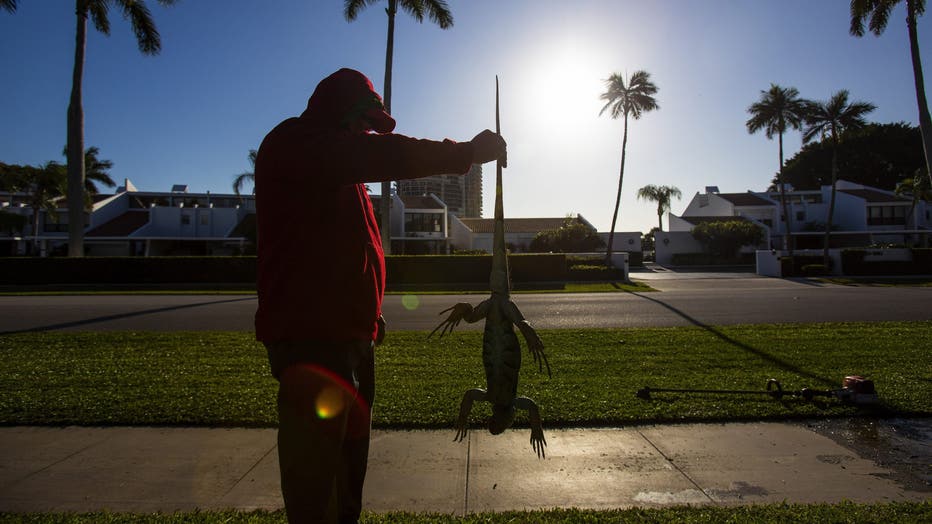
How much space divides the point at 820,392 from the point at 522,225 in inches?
1973

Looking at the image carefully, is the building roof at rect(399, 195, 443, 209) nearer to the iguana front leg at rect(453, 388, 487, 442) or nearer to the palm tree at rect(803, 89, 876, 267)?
the palm tree at rect(803, 89, 876, 267)

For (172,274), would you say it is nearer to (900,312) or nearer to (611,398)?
(611,398)

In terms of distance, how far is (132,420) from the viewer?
5.05 metres

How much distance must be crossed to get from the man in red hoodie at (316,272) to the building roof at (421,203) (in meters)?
47.6

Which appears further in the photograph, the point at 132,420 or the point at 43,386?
the point at 43,386

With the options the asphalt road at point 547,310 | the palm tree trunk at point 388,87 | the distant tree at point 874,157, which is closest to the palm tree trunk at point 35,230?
the asphalt road at point 547,310

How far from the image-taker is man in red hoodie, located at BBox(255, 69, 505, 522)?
Result: 1.64 meters

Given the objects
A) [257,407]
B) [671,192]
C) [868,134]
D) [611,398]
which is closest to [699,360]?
[611,398]

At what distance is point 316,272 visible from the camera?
1715 mm

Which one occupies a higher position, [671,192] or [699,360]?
[671,192]

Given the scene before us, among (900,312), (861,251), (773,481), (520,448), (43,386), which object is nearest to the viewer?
(773,481)

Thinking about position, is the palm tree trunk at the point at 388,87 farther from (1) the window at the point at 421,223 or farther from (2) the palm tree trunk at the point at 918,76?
(1) the window at the point at 421,223

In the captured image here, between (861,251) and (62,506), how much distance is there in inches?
1558

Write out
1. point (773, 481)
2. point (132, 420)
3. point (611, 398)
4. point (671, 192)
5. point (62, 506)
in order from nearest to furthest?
point (62, 506)
point (773, 481)
point (132, 420)
point (611, 398)
point (671, 192)
